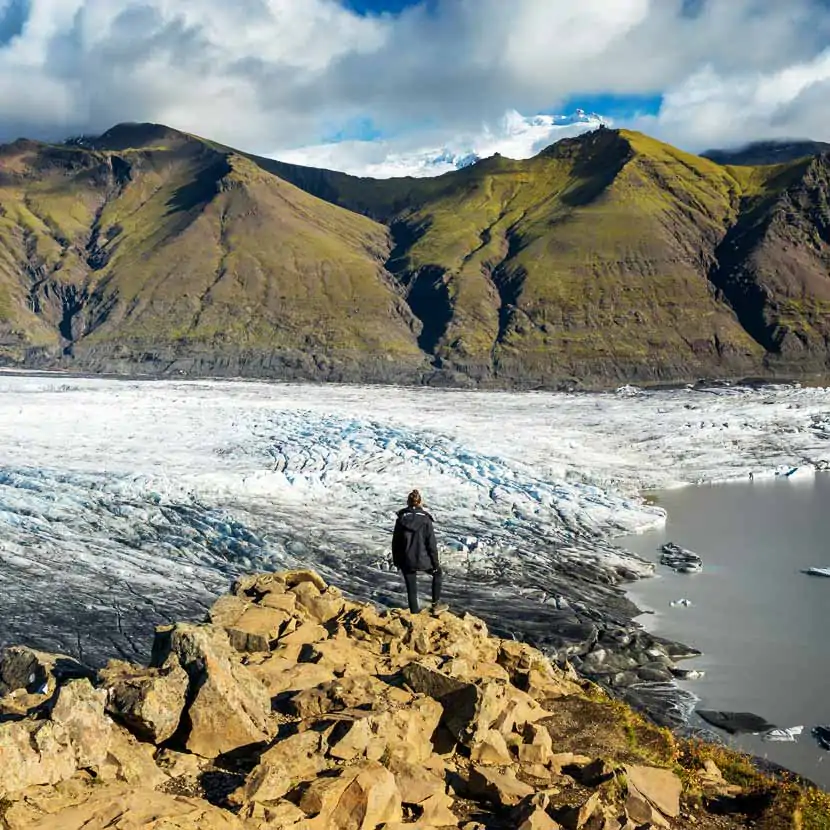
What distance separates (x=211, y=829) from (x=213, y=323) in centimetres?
12740

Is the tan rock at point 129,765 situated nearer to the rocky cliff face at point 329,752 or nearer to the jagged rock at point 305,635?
the rocky cliff face at point 329,752

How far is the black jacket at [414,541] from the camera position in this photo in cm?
1339

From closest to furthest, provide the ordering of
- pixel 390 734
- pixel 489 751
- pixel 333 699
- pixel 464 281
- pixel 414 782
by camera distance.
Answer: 1. pixel 414 782
2. pixel 390 734
3. pixel 489 751
4. pixel 333 699
5. pixel 464 281

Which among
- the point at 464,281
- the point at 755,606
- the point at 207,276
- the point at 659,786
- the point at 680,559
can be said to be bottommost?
the point at 755,606

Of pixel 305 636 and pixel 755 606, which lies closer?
pixel 305 636

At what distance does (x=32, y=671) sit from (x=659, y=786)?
22.7 feet

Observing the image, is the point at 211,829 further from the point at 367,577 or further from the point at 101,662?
the point at 367,577

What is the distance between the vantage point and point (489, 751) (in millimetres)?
8336

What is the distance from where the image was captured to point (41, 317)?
146750 mm

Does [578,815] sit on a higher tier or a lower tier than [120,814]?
lower

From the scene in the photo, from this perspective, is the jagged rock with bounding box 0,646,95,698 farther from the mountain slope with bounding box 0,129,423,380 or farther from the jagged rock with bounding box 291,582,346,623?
the mountain slope with bounding box 0,129,423,380

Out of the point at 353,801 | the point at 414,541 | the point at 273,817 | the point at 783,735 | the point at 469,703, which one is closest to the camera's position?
the point at 273,817

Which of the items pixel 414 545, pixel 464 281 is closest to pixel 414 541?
pixel 414 545

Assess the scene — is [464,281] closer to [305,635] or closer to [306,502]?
[306,502]
